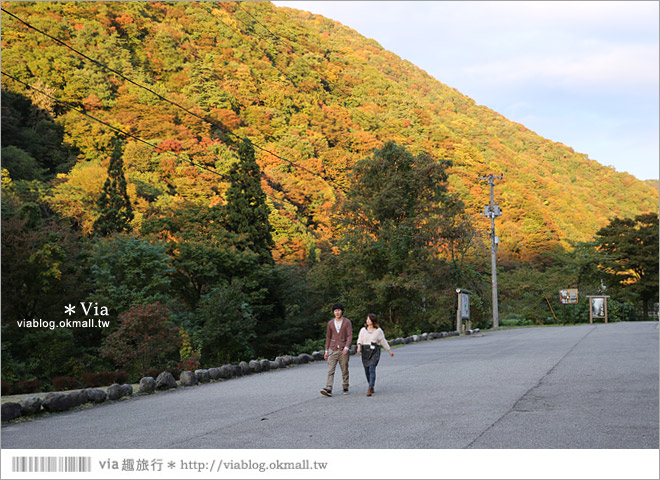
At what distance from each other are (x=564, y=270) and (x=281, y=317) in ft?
90.0

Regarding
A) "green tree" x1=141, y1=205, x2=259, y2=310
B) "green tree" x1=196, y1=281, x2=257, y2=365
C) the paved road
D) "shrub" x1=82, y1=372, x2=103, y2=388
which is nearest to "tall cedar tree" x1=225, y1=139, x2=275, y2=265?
"green tree" x1=141, y1=205, x2=259, y2=310

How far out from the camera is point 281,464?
474 centimetres

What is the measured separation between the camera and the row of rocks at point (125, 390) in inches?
371

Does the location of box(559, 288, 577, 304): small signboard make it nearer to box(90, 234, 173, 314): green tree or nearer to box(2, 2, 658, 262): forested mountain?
box(2, 2, 658, 262): forested mountain

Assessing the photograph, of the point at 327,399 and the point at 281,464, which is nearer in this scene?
the point at 281,464

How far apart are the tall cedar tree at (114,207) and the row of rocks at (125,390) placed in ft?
60.7

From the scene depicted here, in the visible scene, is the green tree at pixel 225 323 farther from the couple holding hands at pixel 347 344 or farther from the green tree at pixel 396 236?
the couple holding hands at pixel 347 344

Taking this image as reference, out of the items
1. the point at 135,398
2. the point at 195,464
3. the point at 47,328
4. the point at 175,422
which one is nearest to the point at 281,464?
the point at 195,464

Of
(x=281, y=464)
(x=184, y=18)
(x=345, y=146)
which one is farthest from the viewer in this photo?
(x=184, y=18)

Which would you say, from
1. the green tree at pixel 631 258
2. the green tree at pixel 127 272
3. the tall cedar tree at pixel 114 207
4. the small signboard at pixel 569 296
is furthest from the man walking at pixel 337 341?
the green tree at pixel 631 258

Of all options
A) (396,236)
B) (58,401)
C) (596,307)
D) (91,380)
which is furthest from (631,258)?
(58,401)

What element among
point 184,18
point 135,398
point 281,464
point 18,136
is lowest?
point 135,398

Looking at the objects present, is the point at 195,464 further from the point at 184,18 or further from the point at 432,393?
the point at 184,18

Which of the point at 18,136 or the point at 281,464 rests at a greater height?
the point at 18,136
